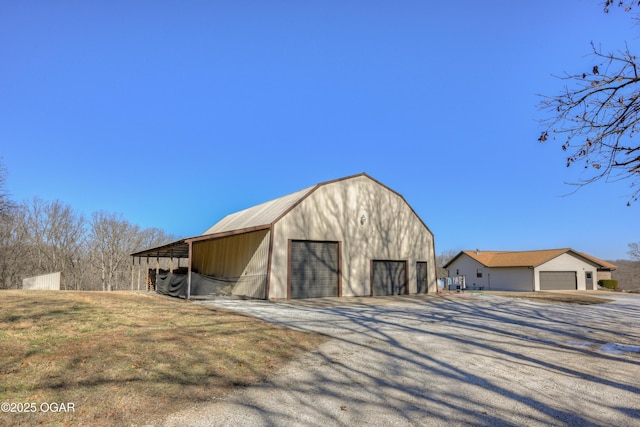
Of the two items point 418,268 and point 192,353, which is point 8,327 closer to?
point 192,353

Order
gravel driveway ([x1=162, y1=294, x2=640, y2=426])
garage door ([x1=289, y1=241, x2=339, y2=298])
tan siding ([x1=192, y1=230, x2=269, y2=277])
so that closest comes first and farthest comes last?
gravel driveway ([x1=162, y1=294, x2=640, y2=426])
garage door ([x1=289, y1=241, x2=339, y2=298])
tan siding ([x1=192, y1=230, x2=269, y2=277])

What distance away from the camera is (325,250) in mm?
21578

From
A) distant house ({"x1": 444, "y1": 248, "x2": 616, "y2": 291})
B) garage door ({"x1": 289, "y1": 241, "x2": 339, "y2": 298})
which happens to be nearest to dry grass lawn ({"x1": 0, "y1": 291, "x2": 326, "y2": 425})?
garage door ({"x1": 289, "y1": 241, "x2": 339, "y2": 298})

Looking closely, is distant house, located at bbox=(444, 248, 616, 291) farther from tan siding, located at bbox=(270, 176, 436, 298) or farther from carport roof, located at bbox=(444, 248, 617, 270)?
tan siding, located at bbox=(270, 176, 436, 298)

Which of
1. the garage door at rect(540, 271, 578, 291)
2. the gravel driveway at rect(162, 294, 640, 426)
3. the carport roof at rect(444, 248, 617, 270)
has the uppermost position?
the carport roof at rect(444, 248, 617, 270)

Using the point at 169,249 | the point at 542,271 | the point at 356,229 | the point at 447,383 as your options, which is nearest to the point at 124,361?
the point at 447,383

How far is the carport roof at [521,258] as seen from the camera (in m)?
41.8

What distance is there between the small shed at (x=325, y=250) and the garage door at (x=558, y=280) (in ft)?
70.7

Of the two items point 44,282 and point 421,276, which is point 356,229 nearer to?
point 421,276

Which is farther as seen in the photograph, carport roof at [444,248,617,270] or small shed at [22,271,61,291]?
carport roof at [444,248,617,270]

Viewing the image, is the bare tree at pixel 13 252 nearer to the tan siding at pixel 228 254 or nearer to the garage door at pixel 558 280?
the tan siding at pixel 228 254

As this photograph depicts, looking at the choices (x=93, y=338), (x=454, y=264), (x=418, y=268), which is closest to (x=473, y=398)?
(x=93, y=338)

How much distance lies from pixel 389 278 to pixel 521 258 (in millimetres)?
27530

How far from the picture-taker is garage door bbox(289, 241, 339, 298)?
66.6ft
